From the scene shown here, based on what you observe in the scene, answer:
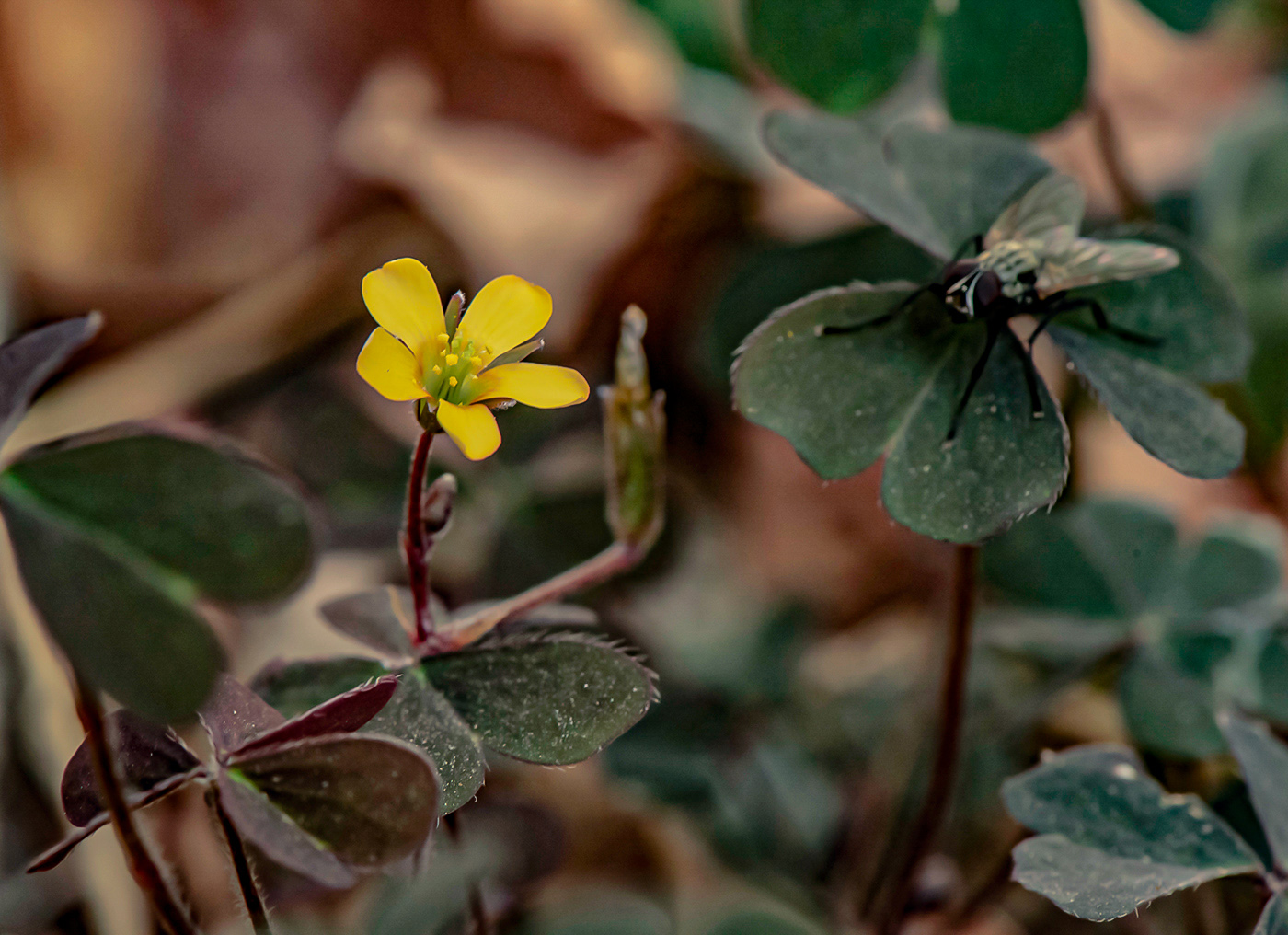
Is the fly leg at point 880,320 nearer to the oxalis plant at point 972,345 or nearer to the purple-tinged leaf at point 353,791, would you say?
the oxalis plant at point 972,345

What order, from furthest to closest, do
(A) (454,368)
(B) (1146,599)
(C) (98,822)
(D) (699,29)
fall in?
1. (D) (699,29)
2. (B) (1146,599)
3. (A) (454,368)
4. (C) (98,822)

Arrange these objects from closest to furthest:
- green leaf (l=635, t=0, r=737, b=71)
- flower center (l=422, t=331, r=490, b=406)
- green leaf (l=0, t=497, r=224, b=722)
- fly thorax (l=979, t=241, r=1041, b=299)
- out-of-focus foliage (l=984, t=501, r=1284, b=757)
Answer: green leaf (l=0, t=497, r=224, b=722)
flower center (l=422, t=331, r=490, b=406)
fly thorax (l=979, t=241, r=1041, b=299)
out-of-focus foliage (l=984, t=501, r=1284, b=757)
green leaf (l=635, t=0, r=737, b=71)

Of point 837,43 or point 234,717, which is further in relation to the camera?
point 837,43

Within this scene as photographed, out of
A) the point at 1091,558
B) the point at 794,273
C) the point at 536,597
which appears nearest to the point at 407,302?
the point at 536,597

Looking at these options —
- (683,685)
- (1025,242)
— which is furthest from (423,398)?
(683,685)

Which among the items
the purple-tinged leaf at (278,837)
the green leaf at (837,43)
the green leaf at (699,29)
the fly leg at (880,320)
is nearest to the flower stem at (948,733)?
the fly leg at (880,320)

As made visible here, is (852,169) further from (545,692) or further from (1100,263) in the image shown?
(545,692)

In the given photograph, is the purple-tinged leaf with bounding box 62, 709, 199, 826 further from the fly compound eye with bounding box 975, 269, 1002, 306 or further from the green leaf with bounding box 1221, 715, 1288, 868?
the green leaf with bounding box 1221, 715, 1288, 868

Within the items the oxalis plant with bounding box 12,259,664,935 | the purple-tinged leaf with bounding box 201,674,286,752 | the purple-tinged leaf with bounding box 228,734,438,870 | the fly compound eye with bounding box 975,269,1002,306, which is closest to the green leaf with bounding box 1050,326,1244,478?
the fly compound eye with bounding box 975,269,1002,306

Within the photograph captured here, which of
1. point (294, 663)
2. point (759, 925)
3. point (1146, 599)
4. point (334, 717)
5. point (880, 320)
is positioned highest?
point (880, 320)
